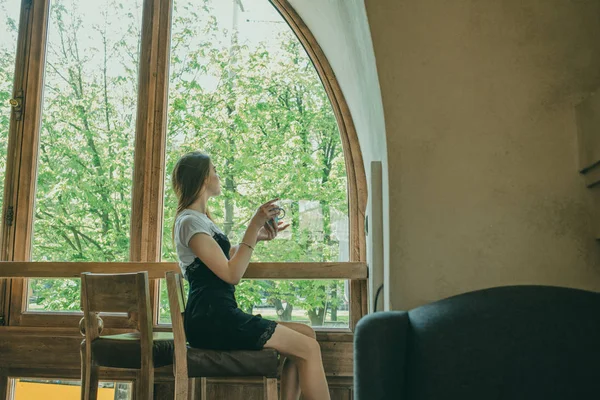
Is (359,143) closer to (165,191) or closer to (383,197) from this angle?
(165,191)

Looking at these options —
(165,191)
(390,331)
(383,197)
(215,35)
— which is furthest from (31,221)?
(390,331)

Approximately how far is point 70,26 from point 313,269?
2050mm

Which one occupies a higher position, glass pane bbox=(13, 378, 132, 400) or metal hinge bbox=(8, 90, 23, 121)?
metal hinge bbox=(8, 90, 23, 121)

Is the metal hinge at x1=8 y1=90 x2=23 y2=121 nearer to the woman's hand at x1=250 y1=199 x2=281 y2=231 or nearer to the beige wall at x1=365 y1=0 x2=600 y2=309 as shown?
the woman's hand at x1=250 y1=199 x2=281 y2=231

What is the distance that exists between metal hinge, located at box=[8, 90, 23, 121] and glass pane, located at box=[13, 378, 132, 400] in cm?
144

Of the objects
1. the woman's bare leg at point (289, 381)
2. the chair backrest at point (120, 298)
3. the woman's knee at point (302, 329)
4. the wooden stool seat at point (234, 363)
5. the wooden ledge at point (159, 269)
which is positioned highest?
the wooden ledge at point (159, 269)

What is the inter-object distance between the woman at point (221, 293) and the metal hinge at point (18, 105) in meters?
1.36

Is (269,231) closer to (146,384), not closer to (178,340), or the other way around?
(178,340)

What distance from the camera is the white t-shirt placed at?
2.19 meters

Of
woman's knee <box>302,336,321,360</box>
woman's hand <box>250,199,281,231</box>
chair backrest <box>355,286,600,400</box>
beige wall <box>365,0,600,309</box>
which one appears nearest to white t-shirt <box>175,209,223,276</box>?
woman's hand <box>250,199,281,231</box>

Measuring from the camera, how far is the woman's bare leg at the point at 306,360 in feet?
6.73

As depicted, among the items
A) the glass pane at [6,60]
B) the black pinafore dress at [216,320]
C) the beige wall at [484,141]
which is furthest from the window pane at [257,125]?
the beige wall at [484,141]

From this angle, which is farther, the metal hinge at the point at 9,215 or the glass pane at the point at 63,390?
the metal hinge at the point at 9,215

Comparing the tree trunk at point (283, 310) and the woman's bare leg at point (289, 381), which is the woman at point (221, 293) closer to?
the woman's bare leg at point (289, 381)
